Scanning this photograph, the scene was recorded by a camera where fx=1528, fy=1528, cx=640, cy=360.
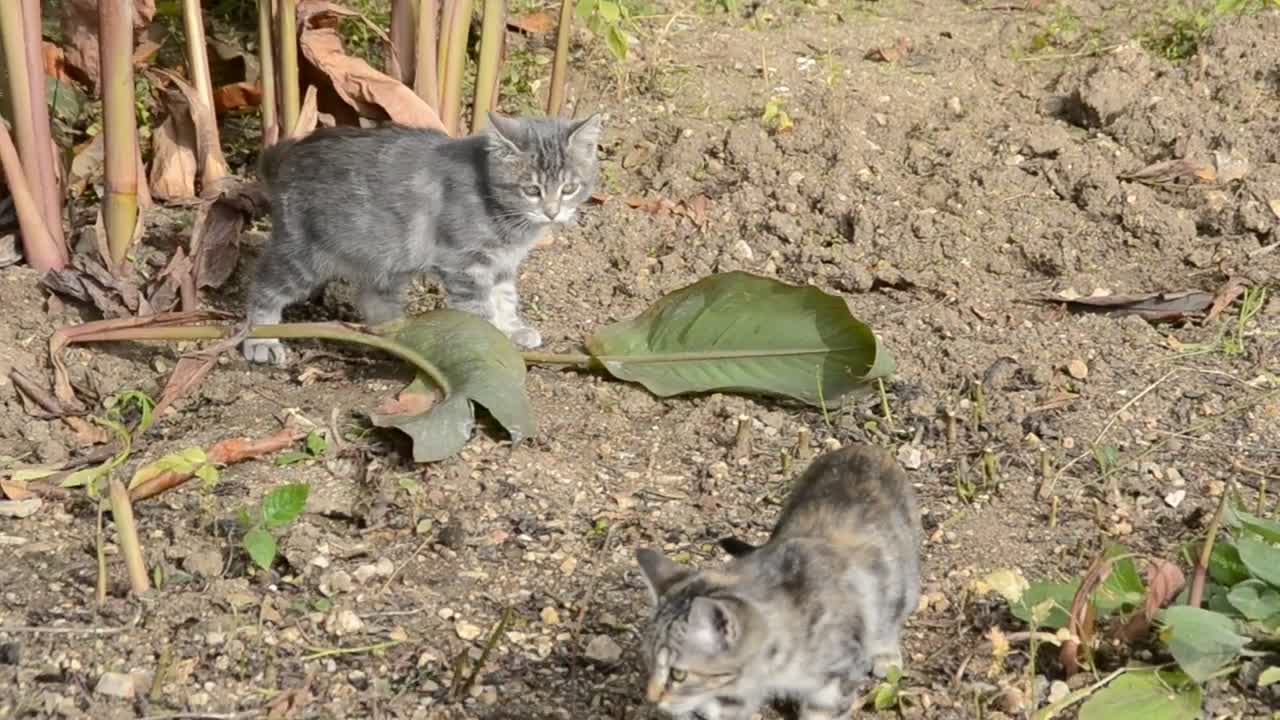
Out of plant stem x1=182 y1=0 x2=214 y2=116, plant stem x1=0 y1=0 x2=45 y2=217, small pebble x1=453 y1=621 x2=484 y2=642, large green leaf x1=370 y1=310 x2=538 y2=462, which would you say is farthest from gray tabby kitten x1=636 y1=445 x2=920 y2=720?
plant stem x1=182 y1=0 x2=214 y2=116

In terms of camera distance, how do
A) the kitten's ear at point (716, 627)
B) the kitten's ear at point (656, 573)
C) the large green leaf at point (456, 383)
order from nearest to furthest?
the kitten's ear at point (716, 627), the kitten's ear at point (656, 573), the large green leaf at point (456, 383)

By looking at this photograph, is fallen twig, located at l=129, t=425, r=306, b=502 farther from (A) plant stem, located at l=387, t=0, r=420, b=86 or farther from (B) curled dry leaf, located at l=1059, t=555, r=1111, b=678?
(B) curled dry leaf, located at l=1059, t=555, r=1111, b=678

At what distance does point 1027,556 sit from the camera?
386cm

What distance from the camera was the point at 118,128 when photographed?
15.6 feet

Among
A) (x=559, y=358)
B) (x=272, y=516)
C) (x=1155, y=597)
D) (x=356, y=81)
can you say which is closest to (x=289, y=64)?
(x=356, y=81)

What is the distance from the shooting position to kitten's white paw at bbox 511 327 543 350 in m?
5.00

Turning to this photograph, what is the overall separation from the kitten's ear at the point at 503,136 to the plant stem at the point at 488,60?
235mm

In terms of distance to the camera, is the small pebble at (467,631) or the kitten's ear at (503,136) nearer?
the small pebble at (467,631)

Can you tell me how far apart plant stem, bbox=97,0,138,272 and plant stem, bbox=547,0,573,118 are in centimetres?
150

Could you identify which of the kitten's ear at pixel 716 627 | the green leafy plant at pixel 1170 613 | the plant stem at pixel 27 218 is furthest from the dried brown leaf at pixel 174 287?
the green leafy plant at pixel 1170 613

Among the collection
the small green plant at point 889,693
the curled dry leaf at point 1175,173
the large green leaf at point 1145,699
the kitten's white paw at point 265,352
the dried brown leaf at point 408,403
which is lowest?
the kitten's white paw at point 265,352

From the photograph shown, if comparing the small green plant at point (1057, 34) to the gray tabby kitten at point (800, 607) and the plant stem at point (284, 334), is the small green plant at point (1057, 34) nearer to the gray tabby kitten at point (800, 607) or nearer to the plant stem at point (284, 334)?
the plant stem at point (284, 334)

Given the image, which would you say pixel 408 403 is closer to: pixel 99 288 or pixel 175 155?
pixel 99 288

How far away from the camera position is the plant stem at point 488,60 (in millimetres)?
5320
